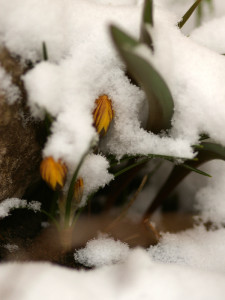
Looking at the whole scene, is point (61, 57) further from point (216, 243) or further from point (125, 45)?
point (216, 243)

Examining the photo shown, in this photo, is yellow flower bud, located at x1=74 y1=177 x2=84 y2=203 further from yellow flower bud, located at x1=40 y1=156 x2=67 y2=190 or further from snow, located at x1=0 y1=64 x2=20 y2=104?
snow, located at x1=0 y1=64 x2=20 y2=104

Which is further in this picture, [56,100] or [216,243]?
[216,243]

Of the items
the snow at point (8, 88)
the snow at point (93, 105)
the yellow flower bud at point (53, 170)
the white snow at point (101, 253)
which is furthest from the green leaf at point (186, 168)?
the snow at point (8, 88)

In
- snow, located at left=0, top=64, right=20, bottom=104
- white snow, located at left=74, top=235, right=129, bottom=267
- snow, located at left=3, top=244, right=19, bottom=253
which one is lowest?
snow, located at left=3, top=244, right=19, bottom=253

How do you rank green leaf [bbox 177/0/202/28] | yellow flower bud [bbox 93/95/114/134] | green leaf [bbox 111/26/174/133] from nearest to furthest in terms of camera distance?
green leaf [bbox 111/26/174/133], yellow flower bud [bbox 93/95/114/134], green leaf [bbox 177/0/202/28]

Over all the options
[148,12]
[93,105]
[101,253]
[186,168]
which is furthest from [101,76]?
[101,253]

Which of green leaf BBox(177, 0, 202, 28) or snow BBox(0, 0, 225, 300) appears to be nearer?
snow BBox(0, 0, 225, 300)

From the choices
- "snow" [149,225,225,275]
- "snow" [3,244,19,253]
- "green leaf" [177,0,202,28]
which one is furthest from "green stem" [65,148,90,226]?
"green leaf" [177,0,202,28]

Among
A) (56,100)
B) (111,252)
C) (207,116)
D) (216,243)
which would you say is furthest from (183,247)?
(56,100)

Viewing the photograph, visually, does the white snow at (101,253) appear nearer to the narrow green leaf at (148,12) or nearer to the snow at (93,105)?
the snow at (93,105)
